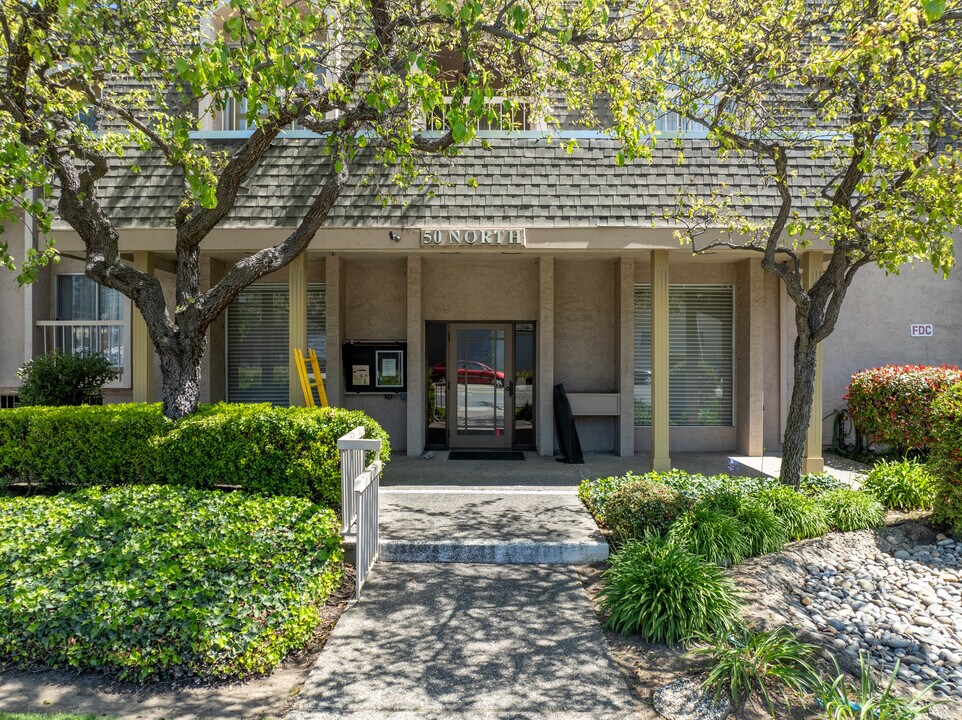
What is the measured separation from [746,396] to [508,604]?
717 cm

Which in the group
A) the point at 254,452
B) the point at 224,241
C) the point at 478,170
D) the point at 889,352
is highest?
the point at 478,170

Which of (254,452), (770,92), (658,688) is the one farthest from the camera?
(770,92)

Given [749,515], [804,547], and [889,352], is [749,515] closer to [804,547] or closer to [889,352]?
[804,547]

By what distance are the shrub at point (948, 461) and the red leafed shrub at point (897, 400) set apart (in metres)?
3.24

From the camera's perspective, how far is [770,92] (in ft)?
24.5

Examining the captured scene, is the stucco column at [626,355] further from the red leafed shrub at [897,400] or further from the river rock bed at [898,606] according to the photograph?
the river rock bed at [898,606]

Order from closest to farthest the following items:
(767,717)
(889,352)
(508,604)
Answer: (767,717)
(508,604)
(889,352)

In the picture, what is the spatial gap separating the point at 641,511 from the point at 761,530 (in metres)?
1.03

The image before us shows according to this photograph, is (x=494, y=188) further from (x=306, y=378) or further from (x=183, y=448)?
(x=183, y=448)

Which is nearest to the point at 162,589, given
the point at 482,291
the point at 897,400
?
the point at 482,291

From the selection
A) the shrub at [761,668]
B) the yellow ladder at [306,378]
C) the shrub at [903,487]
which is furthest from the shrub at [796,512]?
the yellow ladder at [306,378]

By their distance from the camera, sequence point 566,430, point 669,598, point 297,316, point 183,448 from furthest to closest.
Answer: point 566,430 < point 297,316 < point 183,448 < point 669,598

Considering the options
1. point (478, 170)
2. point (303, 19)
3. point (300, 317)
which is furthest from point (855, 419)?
point (303, 19)

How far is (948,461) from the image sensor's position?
19.1ft
